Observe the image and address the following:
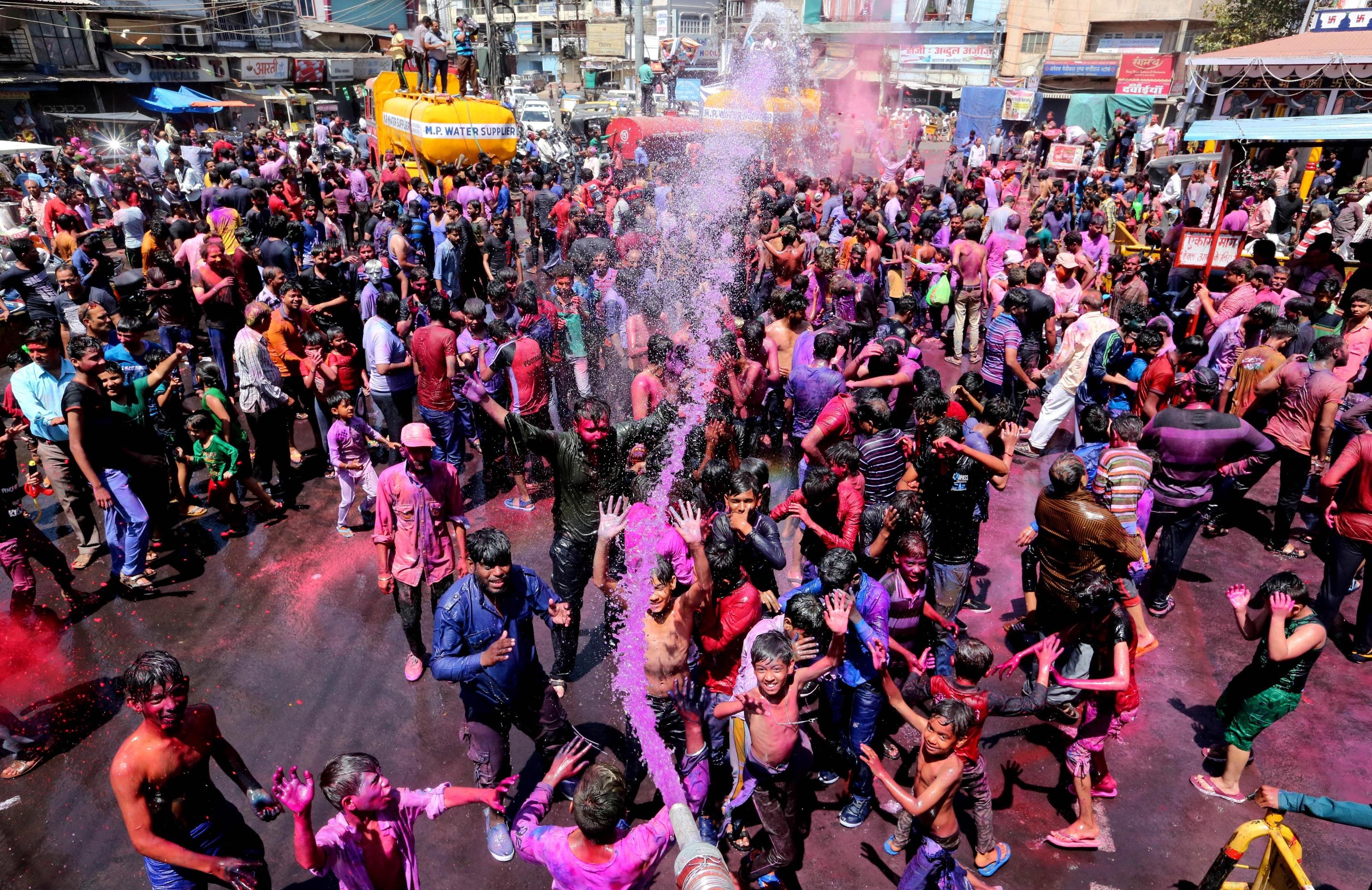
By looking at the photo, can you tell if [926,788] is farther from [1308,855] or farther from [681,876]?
[1308,855]

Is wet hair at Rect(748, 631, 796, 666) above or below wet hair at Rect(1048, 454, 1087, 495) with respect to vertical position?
below

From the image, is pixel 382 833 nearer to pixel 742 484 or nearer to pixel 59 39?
pixel 742 484

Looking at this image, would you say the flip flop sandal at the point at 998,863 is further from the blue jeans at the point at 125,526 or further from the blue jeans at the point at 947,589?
the blue jeans at the point at 125,526

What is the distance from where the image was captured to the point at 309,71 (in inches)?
1457

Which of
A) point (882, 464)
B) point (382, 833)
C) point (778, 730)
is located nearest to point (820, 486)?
point (882, 464)

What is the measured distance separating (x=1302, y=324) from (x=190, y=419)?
32.1 feet

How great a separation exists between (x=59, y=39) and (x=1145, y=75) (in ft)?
132

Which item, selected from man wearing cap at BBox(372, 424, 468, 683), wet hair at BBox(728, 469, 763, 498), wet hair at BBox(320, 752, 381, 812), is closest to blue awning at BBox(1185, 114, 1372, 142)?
wet hair at BBox(728, 469, 763, 498)

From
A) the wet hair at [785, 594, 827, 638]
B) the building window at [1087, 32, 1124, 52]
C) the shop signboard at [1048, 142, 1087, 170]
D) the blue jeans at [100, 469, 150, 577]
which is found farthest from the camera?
the building window at [1087, 32, 1124, 52]

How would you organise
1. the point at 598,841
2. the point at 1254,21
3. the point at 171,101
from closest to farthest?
the point at 598,841, the point at 1254,21, the point at 171,101

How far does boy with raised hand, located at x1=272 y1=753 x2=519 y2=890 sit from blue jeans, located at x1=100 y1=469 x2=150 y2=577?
12.5 ft

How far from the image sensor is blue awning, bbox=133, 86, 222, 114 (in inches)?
1155

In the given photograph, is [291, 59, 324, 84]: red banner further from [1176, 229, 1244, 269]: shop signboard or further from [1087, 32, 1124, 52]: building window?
[1176, 229, 1244, 269]: shop signboard

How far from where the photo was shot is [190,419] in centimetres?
617
